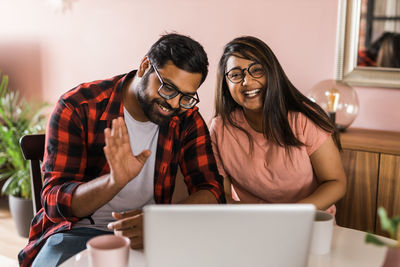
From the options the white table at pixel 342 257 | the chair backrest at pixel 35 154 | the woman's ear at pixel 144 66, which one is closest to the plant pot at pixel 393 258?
the white table at pixel 342 257

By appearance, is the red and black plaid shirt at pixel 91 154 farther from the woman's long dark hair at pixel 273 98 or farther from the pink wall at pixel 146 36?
the pink wall at pixel 146 36

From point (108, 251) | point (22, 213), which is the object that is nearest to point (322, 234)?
point (108, 251)

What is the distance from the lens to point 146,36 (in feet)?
9.89

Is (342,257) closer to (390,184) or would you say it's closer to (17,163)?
(390,184)

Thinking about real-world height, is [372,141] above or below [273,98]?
below

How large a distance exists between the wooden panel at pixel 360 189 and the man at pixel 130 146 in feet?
2.57

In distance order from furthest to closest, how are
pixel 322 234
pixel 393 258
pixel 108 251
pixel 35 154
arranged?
pixel 35 154 < pixel 322 234 < pixel 108 251 < pixel 393 258

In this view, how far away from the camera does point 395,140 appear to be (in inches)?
81.8

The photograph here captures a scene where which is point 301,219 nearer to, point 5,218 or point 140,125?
point 140,125

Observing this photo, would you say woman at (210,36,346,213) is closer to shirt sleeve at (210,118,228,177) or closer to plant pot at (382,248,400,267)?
shirt sleeve at (210,118,228,177)

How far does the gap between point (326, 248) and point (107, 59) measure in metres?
2.46

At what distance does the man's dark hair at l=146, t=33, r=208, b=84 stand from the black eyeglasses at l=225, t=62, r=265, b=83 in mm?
208

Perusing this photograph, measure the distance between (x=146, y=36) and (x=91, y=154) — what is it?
1.64 meters

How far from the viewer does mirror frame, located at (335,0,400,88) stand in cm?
230
